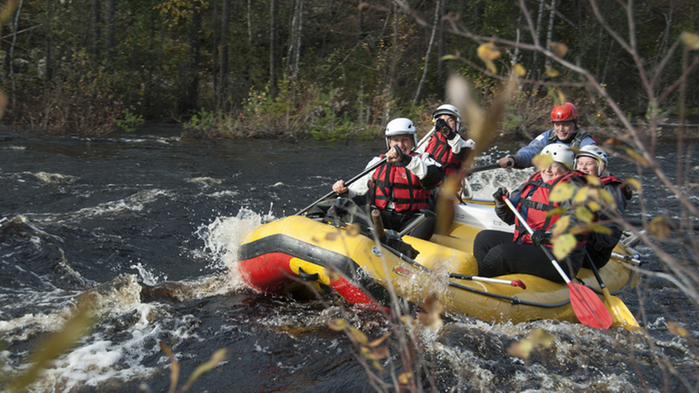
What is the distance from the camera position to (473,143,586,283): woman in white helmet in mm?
3668

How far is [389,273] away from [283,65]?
15.1m

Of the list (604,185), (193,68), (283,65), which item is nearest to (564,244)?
(604,185)

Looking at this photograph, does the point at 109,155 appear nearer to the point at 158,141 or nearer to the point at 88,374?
the point at 158,141

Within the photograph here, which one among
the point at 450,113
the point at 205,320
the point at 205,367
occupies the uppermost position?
the point at 450,113

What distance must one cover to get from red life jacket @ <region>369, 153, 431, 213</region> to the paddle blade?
139cm

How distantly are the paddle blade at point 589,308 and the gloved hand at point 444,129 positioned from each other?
6.40 feet

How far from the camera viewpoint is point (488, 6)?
55.3 feet

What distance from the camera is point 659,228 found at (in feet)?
4.58

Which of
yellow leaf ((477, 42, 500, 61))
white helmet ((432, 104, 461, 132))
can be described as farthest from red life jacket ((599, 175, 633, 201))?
yellow leaf ((477, 42, 500, 61))

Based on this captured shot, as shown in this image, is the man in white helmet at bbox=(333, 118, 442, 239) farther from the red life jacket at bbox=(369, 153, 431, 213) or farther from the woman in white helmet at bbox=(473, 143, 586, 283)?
the woman in white helmet at bbox=(473, 143, 586, 283)

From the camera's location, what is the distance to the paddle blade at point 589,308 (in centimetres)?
333

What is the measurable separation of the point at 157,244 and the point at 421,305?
2.94 meters

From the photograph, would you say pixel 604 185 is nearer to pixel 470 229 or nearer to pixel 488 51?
pixel 470 229

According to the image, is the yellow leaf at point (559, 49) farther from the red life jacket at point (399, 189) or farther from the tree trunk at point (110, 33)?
the tree trunk at point (110, 33)
